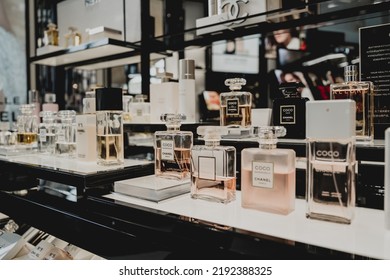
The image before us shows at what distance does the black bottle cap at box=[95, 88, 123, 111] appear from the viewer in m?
0.89

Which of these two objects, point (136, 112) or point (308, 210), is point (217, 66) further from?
point (308, 210)

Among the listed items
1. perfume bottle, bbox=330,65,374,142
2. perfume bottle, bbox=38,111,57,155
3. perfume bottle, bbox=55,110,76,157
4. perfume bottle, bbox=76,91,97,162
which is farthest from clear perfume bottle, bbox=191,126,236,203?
perfume bottle, bbox=38,111,57,155

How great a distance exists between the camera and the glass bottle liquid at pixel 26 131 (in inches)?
49.5

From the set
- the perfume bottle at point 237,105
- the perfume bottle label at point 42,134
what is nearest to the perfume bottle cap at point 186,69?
the perfume bottle at point 237,105

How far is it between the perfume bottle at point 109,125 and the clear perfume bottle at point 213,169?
296mm

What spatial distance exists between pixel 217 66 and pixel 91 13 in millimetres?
687

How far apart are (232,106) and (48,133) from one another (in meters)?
0.68

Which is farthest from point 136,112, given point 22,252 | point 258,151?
point 258,151

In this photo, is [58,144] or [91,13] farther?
[91,13]

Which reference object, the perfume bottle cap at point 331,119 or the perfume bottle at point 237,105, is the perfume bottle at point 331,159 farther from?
the perfume bottle at point 237,105

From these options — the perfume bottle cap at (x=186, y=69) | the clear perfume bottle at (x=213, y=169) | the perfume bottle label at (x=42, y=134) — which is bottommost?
the clear perfume bottle at (x=213, y=169)

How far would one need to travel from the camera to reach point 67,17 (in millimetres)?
1772

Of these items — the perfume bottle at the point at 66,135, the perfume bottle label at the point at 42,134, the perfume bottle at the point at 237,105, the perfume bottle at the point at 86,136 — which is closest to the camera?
the perfume bottle at the point at 237,105

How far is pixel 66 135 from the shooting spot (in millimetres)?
1101
